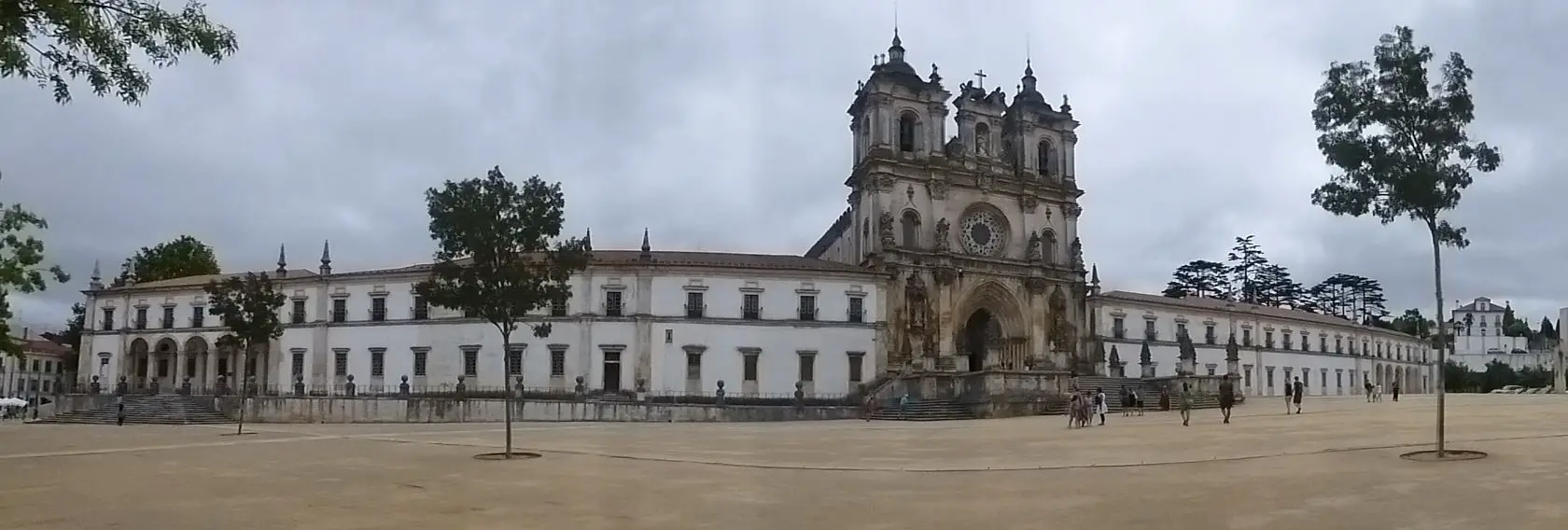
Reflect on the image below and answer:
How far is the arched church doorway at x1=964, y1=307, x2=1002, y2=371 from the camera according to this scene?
192 feet

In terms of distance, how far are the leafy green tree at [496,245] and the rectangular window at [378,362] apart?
3204 centimetres

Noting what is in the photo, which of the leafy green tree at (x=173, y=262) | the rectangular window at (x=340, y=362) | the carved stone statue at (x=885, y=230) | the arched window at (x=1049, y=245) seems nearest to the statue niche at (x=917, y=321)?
the carved stone statue at (x=885, y=230)

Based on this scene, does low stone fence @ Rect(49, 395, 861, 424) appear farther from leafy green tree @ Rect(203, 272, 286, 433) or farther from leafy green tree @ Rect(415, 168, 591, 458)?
leafy green tree @ Rect(415, 168, 591, 458)

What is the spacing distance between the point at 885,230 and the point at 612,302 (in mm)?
14038

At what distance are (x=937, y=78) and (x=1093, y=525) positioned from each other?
49041 mm

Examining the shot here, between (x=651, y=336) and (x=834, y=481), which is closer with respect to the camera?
(x=834, y=481)

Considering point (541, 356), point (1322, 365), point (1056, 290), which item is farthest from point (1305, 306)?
point (541, 356)

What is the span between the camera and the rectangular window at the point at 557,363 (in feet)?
168

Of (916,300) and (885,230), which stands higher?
(885,230)

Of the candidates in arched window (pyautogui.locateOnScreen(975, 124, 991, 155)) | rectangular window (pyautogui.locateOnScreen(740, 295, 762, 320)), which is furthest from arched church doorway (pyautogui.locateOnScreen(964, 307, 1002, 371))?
rectangular window (pyautogui.locateOnScreen(740, 295, 762, 320))

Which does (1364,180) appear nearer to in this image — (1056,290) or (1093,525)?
(1093,525)

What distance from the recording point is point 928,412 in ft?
142

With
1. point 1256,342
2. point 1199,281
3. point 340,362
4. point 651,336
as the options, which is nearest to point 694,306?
point 651,336

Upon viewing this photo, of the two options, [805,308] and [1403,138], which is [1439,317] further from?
[805,308]
